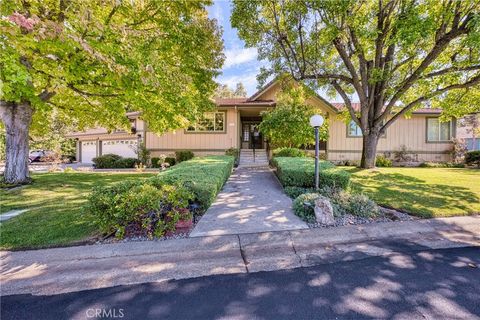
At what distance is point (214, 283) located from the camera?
274 cm

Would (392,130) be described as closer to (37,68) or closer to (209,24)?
(209,24)

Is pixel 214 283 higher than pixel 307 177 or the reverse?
the reverse

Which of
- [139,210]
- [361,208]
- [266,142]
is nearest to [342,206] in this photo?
[361,208]

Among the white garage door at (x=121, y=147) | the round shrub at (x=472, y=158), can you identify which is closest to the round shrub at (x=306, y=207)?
the white garage door at (x=121, y=147)

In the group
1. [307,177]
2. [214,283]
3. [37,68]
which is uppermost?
[37,68]

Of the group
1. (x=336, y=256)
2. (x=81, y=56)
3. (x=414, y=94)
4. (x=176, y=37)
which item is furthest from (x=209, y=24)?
(x=414, y=94)

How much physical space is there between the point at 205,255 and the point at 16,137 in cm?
941

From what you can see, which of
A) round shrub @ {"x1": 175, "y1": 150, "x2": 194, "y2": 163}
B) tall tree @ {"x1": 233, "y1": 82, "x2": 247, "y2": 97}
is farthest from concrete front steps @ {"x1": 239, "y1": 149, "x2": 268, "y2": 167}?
tall tree @ {"x1": 233, "y1": 82, "x2": 247, "y2": 97}

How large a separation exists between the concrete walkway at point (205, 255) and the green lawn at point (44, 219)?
39 centimetres

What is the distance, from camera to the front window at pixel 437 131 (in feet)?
53.8

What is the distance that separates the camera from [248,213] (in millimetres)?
5125

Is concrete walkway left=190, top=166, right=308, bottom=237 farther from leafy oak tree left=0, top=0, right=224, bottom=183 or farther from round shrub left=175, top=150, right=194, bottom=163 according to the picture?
round shrub left=175, top=150, right=194, bottom=163

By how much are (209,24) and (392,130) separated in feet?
48.8

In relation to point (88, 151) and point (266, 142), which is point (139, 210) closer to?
point (266, 142)
